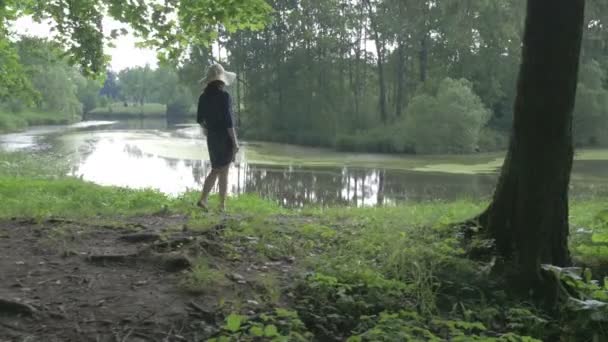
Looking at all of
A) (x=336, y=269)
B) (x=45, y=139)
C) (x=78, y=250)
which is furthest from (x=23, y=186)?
(x=45, y=139)

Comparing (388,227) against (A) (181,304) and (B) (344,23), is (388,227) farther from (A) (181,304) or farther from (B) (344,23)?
(B) (344,23)

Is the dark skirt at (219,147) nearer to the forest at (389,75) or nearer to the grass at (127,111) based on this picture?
the forest at (389,75)

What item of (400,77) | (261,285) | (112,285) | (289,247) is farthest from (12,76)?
(400,77)

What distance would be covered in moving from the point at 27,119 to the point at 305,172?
4353 cm

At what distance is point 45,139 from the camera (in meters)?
41.9

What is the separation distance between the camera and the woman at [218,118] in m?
8.12

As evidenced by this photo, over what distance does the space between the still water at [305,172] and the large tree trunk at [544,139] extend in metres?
13.1

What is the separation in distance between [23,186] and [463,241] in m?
10.0

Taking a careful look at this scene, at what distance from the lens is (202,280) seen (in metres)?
4.57

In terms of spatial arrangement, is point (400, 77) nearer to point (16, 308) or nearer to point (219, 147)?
point (219, 147)

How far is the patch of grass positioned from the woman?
361 centimetres

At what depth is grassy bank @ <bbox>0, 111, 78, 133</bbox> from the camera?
50841 millimetres

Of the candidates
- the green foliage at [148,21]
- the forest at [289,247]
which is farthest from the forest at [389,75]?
the green foliage at [148,21]

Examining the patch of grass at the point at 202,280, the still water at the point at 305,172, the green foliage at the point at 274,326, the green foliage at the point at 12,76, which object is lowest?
the still water at the point at 305,172
